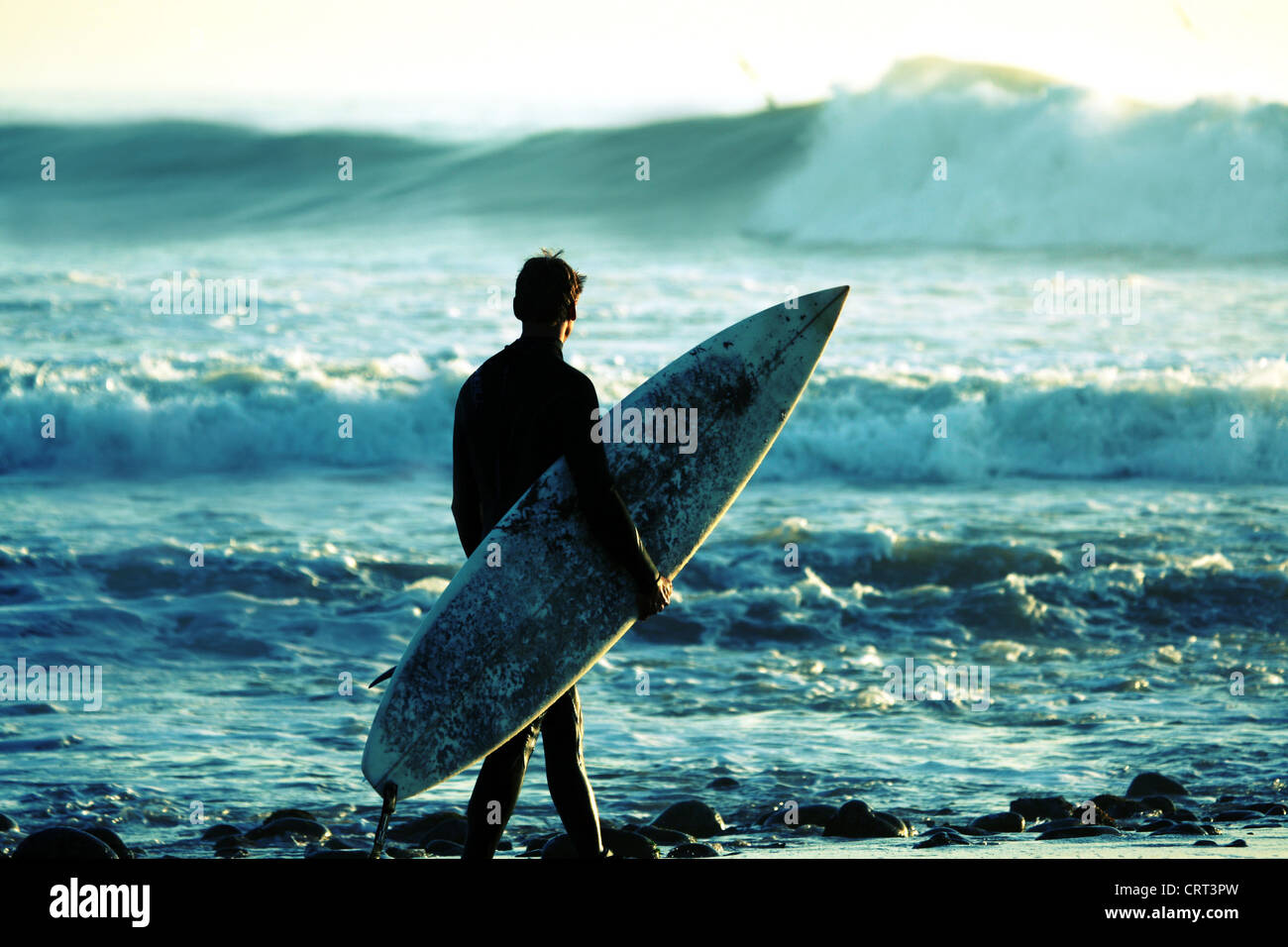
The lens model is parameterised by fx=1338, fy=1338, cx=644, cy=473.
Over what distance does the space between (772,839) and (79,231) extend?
26194 mm

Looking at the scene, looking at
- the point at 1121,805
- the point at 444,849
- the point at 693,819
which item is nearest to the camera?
the point at 444,849

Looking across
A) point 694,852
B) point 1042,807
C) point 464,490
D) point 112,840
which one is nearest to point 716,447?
point 464,490

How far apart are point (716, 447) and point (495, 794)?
1.06 meters

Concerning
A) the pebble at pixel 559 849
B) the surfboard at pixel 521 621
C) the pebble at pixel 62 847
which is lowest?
the pebble at pixel 559 849

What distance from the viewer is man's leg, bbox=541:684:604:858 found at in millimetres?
3084

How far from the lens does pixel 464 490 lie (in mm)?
3230

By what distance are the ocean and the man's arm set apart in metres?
1.63

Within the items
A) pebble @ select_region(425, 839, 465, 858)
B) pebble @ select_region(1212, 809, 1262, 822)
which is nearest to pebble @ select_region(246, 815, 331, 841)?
pebble @ select_region(425, 839, 465, 858)

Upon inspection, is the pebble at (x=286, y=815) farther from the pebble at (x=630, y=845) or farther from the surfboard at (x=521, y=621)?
the surfboard at (x=521, y=621)

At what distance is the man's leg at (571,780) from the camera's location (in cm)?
308

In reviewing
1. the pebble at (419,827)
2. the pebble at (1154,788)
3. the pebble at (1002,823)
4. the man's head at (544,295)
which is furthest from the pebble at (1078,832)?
the man's head at (544,295)

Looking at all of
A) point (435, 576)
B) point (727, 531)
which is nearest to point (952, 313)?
point (727, 531)

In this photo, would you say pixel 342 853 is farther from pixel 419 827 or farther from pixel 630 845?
pixel 630 845
